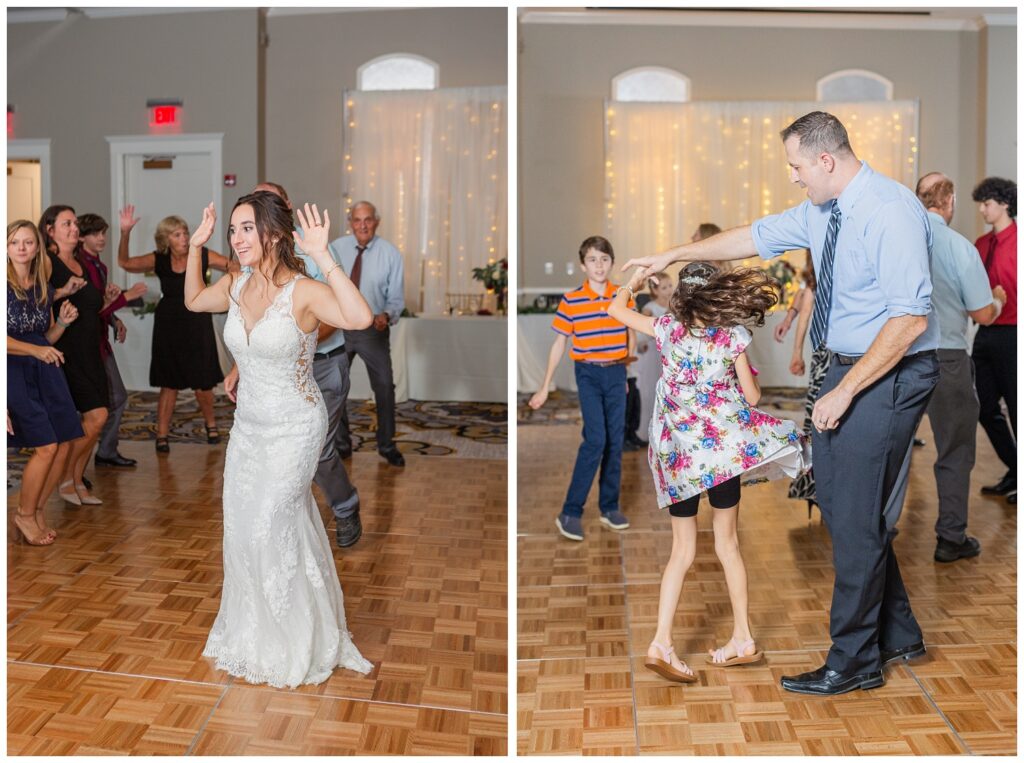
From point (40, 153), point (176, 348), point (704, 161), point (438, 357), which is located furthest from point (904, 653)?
point (40, 153)

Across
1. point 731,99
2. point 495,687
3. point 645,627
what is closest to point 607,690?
point 495,687

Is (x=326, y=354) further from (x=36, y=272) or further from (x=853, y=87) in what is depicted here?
(x=853, y=87)

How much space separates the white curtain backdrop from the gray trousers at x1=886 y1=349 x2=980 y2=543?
7362 millimetres

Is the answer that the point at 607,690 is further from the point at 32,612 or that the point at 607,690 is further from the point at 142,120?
the point at 142,120

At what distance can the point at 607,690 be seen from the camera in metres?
2.95

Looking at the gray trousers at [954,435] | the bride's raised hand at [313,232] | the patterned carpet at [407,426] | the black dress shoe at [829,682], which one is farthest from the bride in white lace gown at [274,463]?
the patterned carpet at [407,426]

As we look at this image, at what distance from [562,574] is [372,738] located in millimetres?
1504

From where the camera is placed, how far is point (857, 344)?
9.02 ft

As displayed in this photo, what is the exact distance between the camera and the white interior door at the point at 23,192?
39.8 ft

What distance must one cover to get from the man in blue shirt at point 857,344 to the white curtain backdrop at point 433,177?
8.42 m

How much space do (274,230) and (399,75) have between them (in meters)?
9.17

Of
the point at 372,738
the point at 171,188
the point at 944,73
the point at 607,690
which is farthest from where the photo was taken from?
the point at 944,73

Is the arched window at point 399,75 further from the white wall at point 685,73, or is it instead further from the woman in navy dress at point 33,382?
the woman in navy dress at point 33,382

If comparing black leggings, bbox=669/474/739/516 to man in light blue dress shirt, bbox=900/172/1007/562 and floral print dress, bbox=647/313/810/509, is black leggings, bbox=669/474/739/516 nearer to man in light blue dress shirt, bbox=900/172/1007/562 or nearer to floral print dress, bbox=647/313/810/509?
floral print dress, bbox=647/313/810/509
